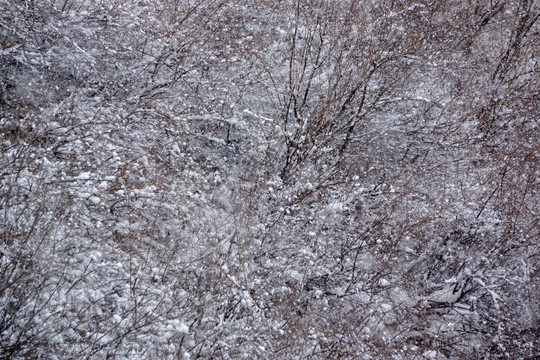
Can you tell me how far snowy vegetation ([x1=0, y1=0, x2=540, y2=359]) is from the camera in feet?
10.5

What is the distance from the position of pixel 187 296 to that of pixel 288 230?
4.26 feet

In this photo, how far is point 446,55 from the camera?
6.39 m

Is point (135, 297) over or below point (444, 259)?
over

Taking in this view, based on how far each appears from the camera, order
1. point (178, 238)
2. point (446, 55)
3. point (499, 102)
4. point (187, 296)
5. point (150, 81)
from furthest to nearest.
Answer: point (446, 55) → point (499, 102) → point (150, 81) → point (178, 238) → point (187, 296)

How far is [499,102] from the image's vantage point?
227 inches

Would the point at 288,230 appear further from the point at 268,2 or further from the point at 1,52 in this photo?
the point at 268,2

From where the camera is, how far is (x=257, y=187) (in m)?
4.47

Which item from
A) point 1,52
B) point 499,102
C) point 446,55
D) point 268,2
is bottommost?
point 499,102

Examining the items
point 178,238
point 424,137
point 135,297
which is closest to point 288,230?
point 178,238

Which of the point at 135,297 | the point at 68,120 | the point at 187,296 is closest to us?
the point at 135,297

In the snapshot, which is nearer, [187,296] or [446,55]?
[187,296]

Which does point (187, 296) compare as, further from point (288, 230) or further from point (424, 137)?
point (424, 137)

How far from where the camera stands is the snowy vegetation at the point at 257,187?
3.19 metres

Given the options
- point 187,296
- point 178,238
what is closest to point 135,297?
point 187,296
